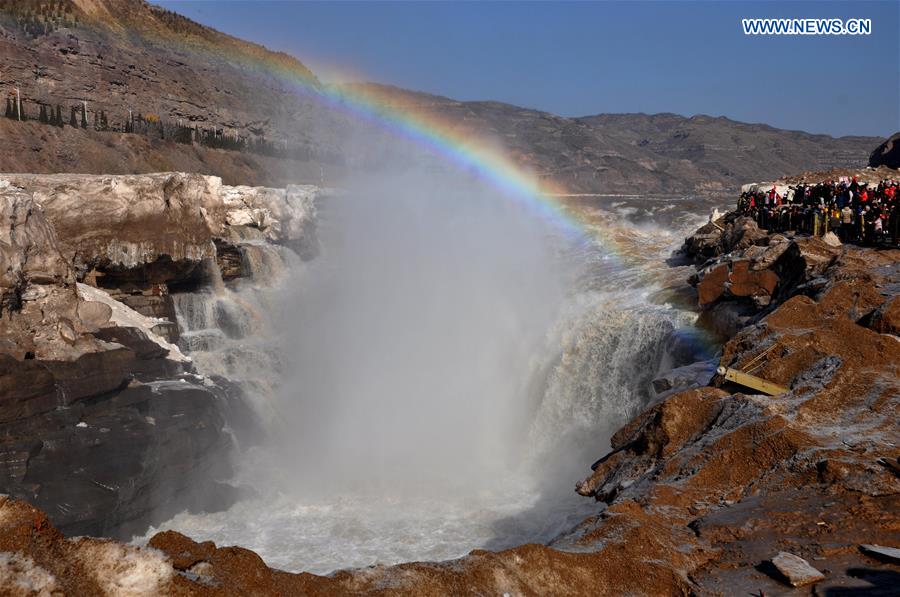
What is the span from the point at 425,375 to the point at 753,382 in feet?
44.6

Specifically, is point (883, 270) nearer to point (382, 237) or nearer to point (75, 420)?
point (75, 420)

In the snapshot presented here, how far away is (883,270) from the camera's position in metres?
14.8

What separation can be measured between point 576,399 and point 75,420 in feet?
34.7

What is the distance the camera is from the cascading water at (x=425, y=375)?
14.8 m

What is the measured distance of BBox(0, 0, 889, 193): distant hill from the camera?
47.0 m

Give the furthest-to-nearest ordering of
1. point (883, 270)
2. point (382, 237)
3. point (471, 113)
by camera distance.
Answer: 1. point (471, 113)
2. point (382, 237)
3. point (883, 270)

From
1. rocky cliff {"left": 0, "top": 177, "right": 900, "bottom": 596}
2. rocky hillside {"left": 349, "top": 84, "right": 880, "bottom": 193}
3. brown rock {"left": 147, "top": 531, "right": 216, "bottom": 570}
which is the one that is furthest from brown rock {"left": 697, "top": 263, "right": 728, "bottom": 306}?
rocky hillside {"left": 349, "top": 84, "right": 880, "bottom": 193}

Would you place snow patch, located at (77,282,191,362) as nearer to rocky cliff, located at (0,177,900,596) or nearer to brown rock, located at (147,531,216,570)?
rocky cliff, located at (0,177,900,596)

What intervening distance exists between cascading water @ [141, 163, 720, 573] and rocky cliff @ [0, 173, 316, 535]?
992 millimetres

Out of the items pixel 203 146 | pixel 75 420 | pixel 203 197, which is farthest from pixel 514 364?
pixel 203 146

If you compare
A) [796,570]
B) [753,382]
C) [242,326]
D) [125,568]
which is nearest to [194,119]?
[242,326]

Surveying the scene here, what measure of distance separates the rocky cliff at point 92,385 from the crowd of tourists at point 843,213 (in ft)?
50.8

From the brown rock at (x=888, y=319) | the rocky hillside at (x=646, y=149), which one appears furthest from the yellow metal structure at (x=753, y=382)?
the rocky hillside at (x=646, y=149)

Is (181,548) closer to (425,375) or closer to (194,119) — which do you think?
(425,375)
